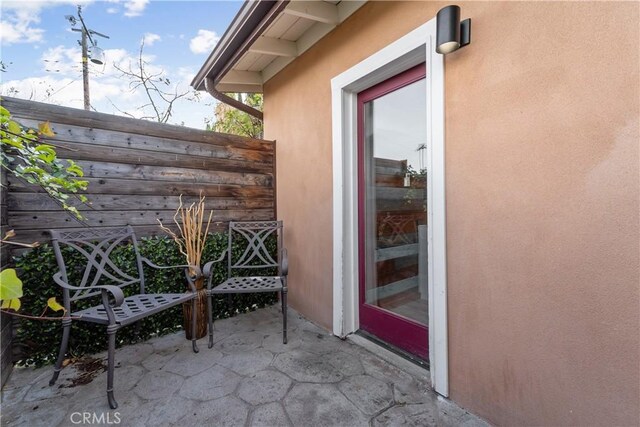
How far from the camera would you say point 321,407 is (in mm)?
1675

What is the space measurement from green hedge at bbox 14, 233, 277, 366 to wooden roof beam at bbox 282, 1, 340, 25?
2169 millimetres

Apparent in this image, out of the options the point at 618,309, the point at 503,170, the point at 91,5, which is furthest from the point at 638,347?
the point at 91,5

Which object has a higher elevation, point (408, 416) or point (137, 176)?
point (137, 176)

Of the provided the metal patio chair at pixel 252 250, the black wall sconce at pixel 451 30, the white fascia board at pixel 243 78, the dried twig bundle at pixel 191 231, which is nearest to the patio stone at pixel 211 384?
the metal patio chair at pixel 252 250

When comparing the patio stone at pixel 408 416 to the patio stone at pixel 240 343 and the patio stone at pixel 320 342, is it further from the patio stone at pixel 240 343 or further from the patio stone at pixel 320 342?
the patio stone at pixel 240 343

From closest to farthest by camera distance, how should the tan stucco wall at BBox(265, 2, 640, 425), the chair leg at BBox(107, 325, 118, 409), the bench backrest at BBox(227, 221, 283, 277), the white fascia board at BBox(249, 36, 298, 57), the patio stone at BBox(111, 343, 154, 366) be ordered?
the tan stucco wall at BBox(265, 2, 640, 425) → the chair leg at BBox(107, 325, 118, 409) → the patio stone at BBox(111, 343, 154, 366) → the white fascia board at BBox(249, 36, 298, 57) → the bench backrest at BBox(227, 221, 283, 277)

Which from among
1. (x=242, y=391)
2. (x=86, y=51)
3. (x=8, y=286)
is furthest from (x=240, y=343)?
(x=86, y=51)

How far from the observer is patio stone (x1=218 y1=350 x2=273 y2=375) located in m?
2.06

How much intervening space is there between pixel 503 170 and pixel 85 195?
300cm

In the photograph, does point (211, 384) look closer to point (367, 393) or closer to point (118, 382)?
point (118, 382)

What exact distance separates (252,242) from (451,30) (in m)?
2.49

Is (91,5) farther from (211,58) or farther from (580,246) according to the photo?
(580,246)

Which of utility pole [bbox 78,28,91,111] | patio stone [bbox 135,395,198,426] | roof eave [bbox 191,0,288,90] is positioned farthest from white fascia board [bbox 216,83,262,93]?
utility pole [bbox 78,28,91,111]

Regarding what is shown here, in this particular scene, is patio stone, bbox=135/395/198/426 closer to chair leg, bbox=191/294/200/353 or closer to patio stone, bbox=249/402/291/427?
patio stone, bbox=249/402/291/427
